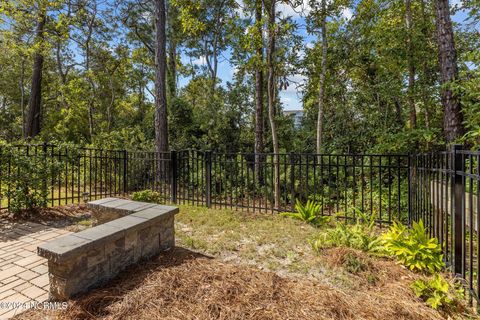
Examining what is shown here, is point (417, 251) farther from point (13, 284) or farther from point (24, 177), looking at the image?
point (24, 177)

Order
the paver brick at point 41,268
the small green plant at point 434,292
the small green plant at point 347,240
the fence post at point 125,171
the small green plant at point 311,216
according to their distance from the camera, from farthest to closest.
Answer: the fence post at point 125,171, the small green plant at point 311,216, the small green plant at point 347,240, the paver brick at point 41,268, the small green plant at point 434,292

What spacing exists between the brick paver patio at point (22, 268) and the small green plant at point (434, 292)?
336cm

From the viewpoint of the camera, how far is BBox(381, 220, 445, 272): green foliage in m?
2.73

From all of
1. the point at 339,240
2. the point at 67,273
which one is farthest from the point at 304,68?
the point at 67,273

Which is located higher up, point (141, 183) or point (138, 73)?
point (138, 73)

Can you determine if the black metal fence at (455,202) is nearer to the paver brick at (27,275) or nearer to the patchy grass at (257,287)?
the patchy grass at (257,287)

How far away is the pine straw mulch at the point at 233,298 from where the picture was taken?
6.75 feet

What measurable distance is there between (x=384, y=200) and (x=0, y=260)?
682cm

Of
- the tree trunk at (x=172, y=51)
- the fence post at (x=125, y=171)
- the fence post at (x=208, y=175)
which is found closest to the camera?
the fence post at (x=208, y=175)

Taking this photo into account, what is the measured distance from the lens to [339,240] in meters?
3.37

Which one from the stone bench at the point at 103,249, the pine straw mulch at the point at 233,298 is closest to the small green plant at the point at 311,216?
A: the pine straw mulch at the point at 233,298

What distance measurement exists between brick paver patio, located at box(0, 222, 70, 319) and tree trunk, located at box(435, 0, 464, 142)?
6993mm

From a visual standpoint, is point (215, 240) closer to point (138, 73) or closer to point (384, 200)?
point (384, 200)

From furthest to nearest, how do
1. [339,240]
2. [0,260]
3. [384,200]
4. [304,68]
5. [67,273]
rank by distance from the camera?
[304,68] < [384,200] < [339,240] < [0,260] < [67,273]
